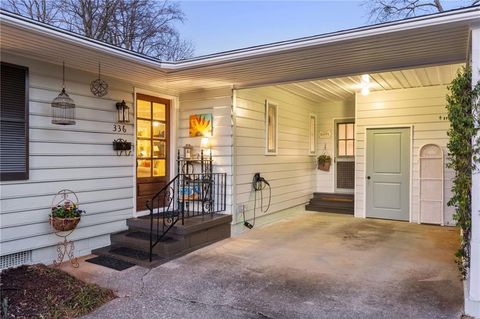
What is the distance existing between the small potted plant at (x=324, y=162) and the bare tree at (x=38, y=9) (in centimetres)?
732

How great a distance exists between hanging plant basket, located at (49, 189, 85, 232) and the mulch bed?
0.50 m

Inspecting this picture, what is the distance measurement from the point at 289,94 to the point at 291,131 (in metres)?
0.78

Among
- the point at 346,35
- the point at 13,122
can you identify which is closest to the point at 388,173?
the point at 346,35

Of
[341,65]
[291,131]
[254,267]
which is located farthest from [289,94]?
[254,267]

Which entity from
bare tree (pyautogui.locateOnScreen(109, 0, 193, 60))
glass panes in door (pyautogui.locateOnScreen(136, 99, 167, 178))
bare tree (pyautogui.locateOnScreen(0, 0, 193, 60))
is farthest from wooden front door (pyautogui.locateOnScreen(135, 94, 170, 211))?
bare tree (pyautogui.locateOnScreen(109, 0, 193, 60))

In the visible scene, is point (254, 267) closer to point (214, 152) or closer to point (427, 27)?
point (214, 152)

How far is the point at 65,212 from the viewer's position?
3982mm

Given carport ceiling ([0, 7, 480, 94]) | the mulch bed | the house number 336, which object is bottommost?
the mulch bed

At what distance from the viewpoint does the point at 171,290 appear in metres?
3.36

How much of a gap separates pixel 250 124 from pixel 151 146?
5.55ft

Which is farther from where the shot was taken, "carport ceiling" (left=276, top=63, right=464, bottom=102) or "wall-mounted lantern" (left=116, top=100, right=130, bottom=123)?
"carport ceiling" (left=276, top=63, right=464, bottom=102)

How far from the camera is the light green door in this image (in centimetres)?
678

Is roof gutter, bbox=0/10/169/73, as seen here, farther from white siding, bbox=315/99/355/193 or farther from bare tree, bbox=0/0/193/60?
bare tree, bbox=0/0/193/60

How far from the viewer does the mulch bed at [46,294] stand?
9.25 ft
